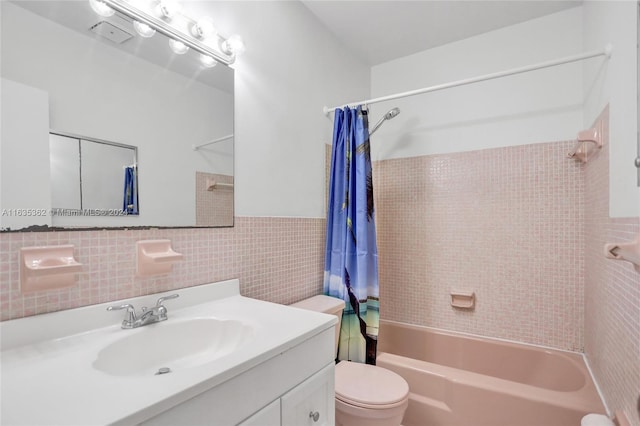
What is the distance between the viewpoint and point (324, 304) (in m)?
1.75

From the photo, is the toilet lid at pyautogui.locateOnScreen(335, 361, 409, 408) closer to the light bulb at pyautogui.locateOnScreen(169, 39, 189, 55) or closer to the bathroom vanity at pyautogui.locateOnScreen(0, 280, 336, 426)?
the bathroom vanity at pyautogui.locateOnScreen(0, 280, 336, 426)

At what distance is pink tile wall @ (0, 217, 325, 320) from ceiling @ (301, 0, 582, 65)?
4.41ft

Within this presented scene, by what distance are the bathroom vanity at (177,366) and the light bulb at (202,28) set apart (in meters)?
1.07

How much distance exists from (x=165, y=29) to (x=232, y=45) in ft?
1.00

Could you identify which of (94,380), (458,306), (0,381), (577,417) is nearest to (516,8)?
(458,306)

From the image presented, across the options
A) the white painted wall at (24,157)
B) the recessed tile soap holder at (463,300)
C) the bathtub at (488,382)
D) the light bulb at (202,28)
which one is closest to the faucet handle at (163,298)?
the white painted wall at (24,157)

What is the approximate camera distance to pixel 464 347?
7.11ft

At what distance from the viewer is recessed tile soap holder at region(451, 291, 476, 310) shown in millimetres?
2172

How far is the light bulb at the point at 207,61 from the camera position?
53.2 inches

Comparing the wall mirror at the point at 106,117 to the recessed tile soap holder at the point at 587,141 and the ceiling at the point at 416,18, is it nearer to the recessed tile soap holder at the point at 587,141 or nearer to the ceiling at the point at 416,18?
the ceiling at the point at 416,18

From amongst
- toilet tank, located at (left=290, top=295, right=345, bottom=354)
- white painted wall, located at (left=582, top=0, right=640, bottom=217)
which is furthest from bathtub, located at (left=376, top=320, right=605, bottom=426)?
white painted wall, located at (left=582, top=0, right=640, bottom=217)

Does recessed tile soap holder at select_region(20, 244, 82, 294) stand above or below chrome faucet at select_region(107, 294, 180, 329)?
above

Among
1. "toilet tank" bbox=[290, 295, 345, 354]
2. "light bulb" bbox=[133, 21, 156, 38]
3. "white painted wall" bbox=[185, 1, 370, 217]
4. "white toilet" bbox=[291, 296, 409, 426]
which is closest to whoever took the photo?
"light bulb" bbox=[133, 21, 156, 38]

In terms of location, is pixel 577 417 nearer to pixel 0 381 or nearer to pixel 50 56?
pixel 0 381
